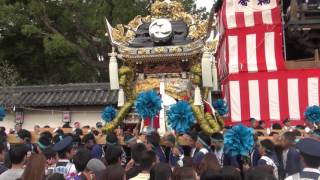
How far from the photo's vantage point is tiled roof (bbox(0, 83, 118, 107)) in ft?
47.9

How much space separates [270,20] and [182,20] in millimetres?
2051

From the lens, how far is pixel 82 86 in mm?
15469

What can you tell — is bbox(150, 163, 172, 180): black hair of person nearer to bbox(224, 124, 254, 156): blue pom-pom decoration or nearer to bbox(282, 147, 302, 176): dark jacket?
bbox(224, 124, 254, 156): blue pom-pom decoration

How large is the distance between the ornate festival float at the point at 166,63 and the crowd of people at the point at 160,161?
2.74 metres

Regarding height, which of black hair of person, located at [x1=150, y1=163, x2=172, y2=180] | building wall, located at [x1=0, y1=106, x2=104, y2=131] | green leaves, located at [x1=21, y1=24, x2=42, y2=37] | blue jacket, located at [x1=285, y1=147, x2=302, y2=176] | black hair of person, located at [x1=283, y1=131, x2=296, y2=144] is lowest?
blue jacket, located at [x1=285, y1=147, x2=302, y2=176]

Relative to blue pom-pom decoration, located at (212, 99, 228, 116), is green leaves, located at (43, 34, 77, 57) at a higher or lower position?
higher

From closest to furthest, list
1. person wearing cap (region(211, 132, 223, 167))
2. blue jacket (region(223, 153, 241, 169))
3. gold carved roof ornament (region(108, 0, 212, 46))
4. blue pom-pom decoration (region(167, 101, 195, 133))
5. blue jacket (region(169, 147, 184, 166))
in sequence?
blue jacket (region(223, 153, 241, 169)) < person wearing cap (region(211, 132, 223, 167)) < blue jacket (region(169, 147, 184, 166)) < blue pom-pom decoration (region(167, 101, 195, 133)) < gold carved roof ornament (region(108, 0, 212, 46))

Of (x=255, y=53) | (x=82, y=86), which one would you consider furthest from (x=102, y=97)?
(x=255, y=53)

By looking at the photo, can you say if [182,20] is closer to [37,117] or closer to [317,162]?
[37,117]

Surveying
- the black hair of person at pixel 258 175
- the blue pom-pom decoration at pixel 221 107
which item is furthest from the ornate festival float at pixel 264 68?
the black hair of person at pixel 258 175

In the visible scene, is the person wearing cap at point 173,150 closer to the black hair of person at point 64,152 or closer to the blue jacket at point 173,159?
the blue jacket at point 173,159

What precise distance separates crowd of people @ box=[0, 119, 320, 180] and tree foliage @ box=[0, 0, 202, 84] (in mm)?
8700

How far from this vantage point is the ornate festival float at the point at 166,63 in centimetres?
1002

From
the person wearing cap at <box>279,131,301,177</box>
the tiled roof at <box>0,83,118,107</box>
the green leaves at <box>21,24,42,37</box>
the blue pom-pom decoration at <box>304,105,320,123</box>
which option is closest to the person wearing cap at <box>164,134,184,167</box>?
the person wearing cap at <box>279,131,301,177</box>
